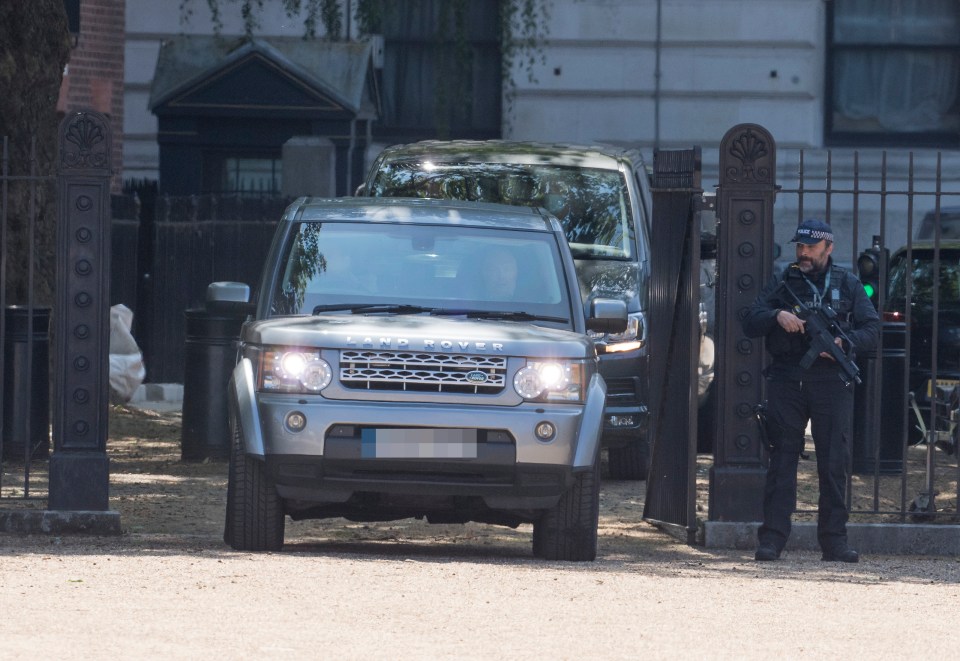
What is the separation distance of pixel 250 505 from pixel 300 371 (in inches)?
28.1

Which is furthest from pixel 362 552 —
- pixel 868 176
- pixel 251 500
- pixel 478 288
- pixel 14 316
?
pixel 868 176

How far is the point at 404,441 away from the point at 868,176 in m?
14.6

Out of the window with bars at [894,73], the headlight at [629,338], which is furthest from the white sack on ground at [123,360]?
the window with bars at [894,73]

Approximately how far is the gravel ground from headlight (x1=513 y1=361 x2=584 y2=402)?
0.80 meters

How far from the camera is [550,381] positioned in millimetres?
8727

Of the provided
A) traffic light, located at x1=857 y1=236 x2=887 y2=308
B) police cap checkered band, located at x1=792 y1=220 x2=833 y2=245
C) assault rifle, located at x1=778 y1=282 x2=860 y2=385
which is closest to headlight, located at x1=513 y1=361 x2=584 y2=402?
assault rifle, located at x1=778 y1=282 x2=860 y2=385

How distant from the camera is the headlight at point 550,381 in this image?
8.70m

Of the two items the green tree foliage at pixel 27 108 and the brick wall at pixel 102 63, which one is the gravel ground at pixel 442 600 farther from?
the brick wall at pixel 102 63

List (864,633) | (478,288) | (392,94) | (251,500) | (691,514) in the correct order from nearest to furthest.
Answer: (864,633) → (251,500) → (478,288) → (691,514) → (392,94)

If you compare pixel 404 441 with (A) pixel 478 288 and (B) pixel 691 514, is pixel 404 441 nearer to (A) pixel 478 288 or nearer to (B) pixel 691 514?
(A) pixel 478 288

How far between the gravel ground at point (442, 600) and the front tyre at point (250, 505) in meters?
0.13

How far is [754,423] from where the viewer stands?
10055mm

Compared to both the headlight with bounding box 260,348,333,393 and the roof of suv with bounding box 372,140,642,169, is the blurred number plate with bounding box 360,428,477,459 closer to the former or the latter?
the headlight with bounding box 260,348,333,393

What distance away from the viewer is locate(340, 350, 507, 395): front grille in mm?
8633
